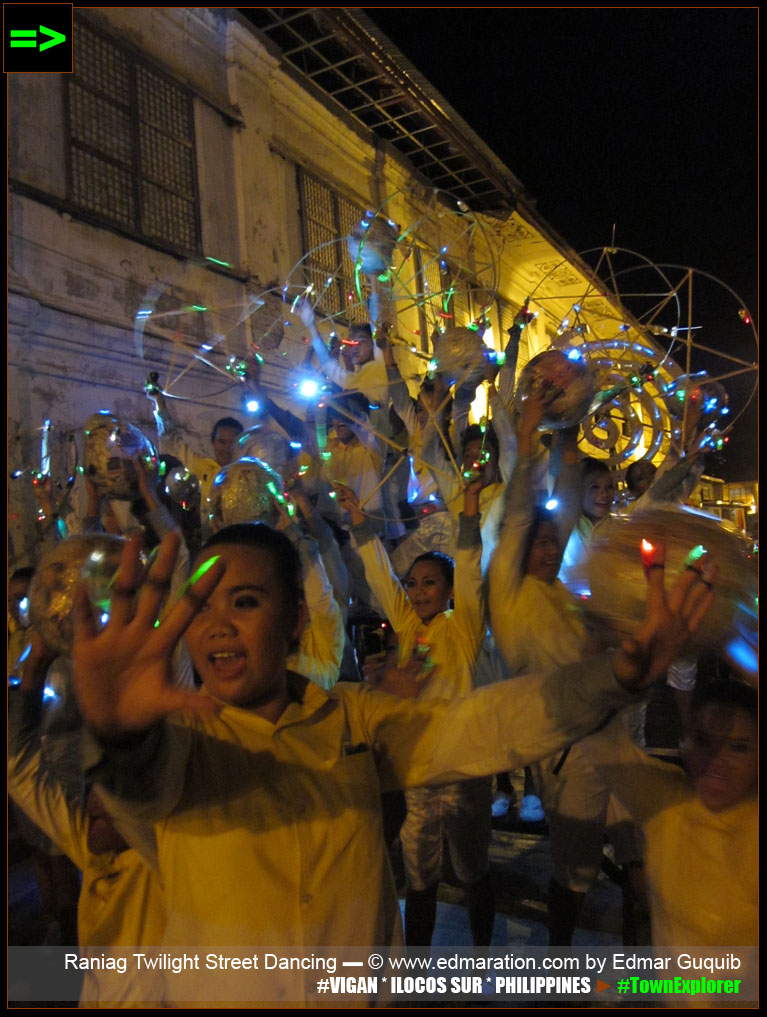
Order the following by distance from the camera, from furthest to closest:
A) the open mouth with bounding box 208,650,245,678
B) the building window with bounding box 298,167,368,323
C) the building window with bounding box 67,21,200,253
A: the building window with bounding box 298,167,368,323 → the building window with bounding box 67,21,200,253 → the open mouth with bounding box 208,650,245,678

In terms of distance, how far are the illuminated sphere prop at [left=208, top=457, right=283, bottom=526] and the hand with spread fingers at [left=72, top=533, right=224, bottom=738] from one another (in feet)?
5.68

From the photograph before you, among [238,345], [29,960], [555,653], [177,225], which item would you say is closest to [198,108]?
[177,225]

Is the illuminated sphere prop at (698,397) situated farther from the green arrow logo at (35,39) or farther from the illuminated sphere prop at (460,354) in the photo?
the green arrow logo at (35,39)

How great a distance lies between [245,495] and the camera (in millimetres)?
2852

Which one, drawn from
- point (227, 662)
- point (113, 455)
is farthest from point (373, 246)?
point (227, 662)

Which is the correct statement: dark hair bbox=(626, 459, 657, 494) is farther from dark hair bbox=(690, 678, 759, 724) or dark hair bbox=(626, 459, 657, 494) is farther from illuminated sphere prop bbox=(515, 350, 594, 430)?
dark hair bbox=(690, 678, 759, 724)

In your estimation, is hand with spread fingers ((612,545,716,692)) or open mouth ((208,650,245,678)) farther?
open mouth ((208,650,245,678))

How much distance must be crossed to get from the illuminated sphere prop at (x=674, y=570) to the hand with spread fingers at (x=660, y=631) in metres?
0.29

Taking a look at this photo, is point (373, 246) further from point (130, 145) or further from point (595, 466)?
point (130, 145)

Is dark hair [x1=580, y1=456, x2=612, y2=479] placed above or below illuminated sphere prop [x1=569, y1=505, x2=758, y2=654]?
above

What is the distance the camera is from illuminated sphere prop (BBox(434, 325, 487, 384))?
12.5 feet

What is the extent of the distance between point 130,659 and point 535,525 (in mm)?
1907

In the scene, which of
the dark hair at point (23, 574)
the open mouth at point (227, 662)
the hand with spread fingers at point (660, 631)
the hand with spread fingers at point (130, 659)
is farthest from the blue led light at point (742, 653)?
the dark hair at point (23, 574)

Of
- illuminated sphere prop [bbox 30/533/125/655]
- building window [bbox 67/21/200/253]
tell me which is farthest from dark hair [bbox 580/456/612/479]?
building window [bbox 67/21/200/253]
